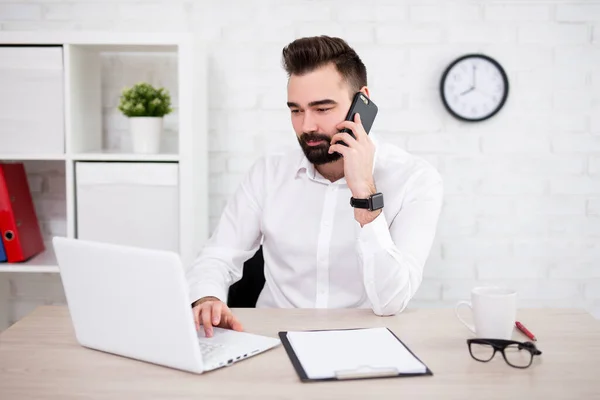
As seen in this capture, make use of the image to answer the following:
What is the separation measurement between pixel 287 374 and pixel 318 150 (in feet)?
3.04

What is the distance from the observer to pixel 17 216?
105 inches

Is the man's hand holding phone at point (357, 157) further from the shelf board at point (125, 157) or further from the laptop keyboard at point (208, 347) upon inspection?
the shelf board at point (125, 157)

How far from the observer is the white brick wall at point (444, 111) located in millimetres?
2869

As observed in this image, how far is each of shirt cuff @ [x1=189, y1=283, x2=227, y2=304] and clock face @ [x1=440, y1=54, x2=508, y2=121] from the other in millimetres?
1499

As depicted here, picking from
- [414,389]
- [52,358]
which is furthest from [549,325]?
[52,358]

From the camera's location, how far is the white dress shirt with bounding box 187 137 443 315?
1911 millimetres

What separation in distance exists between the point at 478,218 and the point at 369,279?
1381 mm

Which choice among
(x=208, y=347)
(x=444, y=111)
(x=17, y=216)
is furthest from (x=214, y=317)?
(x=444, y=111)

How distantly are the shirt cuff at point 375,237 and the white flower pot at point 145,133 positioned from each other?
3.97 ft

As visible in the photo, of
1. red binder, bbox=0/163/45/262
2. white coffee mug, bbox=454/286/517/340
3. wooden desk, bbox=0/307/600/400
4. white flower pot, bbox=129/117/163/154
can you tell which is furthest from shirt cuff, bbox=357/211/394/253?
red binder, bbox=0/163/45/262

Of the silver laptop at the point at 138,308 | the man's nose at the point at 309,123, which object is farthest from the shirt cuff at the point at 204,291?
the man's nose at the point at 309,123

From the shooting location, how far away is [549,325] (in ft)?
5.06

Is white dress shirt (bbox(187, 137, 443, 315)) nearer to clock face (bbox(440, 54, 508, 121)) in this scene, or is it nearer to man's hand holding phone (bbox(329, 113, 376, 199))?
man's hand holding phone (bbox(329, 113, 376, 199))

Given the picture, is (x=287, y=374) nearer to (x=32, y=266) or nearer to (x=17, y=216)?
(x=32, y=266)
